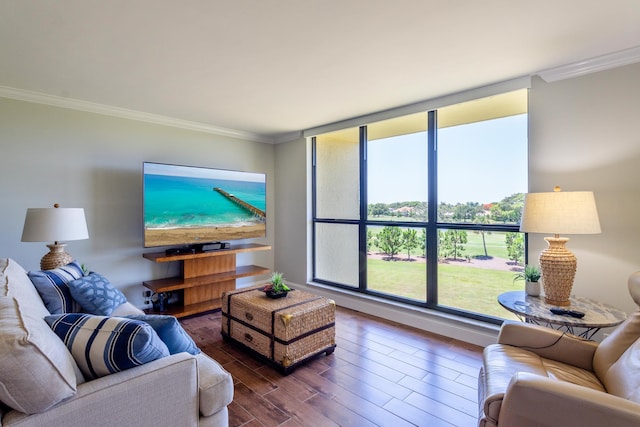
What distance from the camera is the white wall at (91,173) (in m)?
2.87

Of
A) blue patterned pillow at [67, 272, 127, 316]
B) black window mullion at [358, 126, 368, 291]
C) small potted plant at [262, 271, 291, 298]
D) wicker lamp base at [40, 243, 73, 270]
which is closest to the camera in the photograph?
blue patterned pillow at [67, 272, 127, 316]

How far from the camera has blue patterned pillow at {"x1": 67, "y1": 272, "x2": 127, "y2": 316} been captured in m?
2.07

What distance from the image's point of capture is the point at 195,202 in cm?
367

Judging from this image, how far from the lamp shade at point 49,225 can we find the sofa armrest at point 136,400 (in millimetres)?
1922

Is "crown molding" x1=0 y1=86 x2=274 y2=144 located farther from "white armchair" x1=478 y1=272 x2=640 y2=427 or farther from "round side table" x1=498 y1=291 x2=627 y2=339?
"white armchair" x1=478 y1=272 x2=640 y2=427

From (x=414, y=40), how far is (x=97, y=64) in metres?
2.34

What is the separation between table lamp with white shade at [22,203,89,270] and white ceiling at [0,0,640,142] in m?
1.13

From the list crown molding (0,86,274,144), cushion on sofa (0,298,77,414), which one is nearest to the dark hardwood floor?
cushion on sofa (0,298,77,414)

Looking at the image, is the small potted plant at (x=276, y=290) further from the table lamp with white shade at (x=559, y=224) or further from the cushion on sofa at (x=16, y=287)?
the table lamp with white shade at (x=559, y=224)

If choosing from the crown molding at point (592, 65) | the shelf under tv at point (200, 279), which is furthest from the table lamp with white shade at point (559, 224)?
the shelf under tv at point (200, 279)

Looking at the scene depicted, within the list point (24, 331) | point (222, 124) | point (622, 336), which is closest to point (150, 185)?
point (222, 124)

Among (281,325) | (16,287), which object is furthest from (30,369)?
(281,325)

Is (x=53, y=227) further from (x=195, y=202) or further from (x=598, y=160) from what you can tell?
(x=598, y=160)

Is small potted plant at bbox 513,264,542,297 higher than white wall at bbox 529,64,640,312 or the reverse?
the reverse
